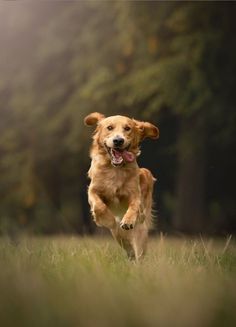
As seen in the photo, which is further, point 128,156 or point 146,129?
point 146,129

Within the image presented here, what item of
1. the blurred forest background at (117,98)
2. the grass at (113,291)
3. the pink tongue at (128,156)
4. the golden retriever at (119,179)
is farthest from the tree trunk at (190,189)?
the grass at (113,291)

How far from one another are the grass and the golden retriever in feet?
1.40

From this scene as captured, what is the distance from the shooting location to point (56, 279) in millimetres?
5117

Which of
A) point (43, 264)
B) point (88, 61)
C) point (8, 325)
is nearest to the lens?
point (8, 325)

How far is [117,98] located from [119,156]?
9973 millimetres

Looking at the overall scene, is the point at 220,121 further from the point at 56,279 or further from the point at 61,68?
the point at 56,279

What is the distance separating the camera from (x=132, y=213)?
21.7 ft

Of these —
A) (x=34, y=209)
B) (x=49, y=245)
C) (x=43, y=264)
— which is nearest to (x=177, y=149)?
(x=34, y=209)

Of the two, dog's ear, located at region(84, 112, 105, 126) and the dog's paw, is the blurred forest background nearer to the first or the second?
dog's ear, located at region(84, 112, 105, 126)

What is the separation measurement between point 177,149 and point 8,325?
13.1m

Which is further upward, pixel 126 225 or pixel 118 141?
pixel 118 141

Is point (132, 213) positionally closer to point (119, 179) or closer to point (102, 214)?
point (102, 214)

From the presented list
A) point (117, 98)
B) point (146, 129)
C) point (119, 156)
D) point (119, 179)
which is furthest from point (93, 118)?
point (117, 98)

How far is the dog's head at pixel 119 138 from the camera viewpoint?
676cm
